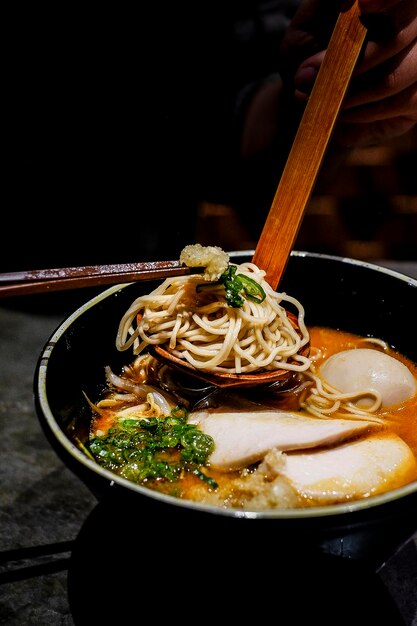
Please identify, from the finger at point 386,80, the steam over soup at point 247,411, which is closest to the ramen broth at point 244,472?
the steam over soup at point 247,411

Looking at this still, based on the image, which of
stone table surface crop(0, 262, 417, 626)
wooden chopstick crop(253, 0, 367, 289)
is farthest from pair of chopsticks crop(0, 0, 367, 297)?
stone table surface crop(0, 262, 417, 626)

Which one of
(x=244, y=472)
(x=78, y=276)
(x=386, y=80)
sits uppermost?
(x=386, y=80)

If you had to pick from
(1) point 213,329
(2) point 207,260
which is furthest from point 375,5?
(1) point 213,329

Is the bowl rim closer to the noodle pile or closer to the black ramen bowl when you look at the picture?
the black ramen bowl

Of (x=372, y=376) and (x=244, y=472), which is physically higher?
(x=372, y=376)

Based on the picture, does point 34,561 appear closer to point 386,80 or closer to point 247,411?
point 247,411

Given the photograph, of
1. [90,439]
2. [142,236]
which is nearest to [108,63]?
[142,236]
